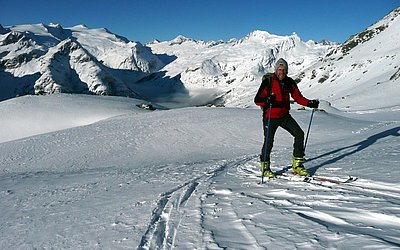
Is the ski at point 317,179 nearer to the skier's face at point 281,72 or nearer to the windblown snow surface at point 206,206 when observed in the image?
the windblown snow surface at point 206,206

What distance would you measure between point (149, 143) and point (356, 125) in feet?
41.0

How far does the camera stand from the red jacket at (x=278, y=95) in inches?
332

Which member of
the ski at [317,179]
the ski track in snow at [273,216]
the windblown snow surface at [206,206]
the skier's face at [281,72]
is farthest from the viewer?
the skier's face at [281,72]

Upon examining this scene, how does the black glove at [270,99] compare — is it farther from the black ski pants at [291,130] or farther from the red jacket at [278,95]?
the black ski pants at [291,130]

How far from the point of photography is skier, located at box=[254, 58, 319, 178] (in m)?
8.37

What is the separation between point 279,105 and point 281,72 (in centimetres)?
78

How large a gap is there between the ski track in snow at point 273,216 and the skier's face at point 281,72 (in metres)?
2.41

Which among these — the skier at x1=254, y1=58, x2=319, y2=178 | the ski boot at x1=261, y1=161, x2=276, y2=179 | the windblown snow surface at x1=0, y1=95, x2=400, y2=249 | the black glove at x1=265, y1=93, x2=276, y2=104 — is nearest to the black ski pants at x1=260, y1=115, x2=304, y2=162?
the skier at x1=254, y1=58, x2=319, y2=178

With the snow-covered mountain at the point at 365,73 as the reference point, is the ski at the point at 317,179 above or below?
below

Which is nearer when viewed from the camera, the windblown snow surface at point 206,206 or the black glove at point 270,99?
the windblown snow surface at point 206,206

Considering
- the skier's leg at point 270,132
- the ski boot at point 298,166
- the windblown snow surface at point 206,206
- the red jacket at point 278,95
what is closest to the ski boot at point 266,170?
the skier's leg at point 270,132

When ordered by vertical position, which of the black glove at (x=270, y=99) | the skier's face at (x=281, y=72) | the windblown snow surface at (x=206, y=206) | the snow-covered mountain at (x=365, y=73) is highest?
the snow-covered mountain at (x=365, y=73)

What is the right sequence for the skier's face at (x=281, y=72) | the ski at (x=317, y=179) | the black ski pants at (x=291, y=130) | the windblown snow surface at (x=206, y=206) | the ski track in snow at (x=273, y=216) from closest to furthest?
the ski track in snow at (x=273, y=216), the windblown snow surface at (x=206, y=206), the ski at (x=317, y=179), the skier's face at (x=281, y=72), the black ski pants at (x=291, y=130)

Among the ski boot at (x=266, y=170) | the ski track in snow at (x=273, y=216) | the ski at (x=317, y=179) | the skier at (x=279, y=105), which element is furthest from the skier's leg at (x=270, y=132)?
the ski track in snow at (x=273, y=216)
